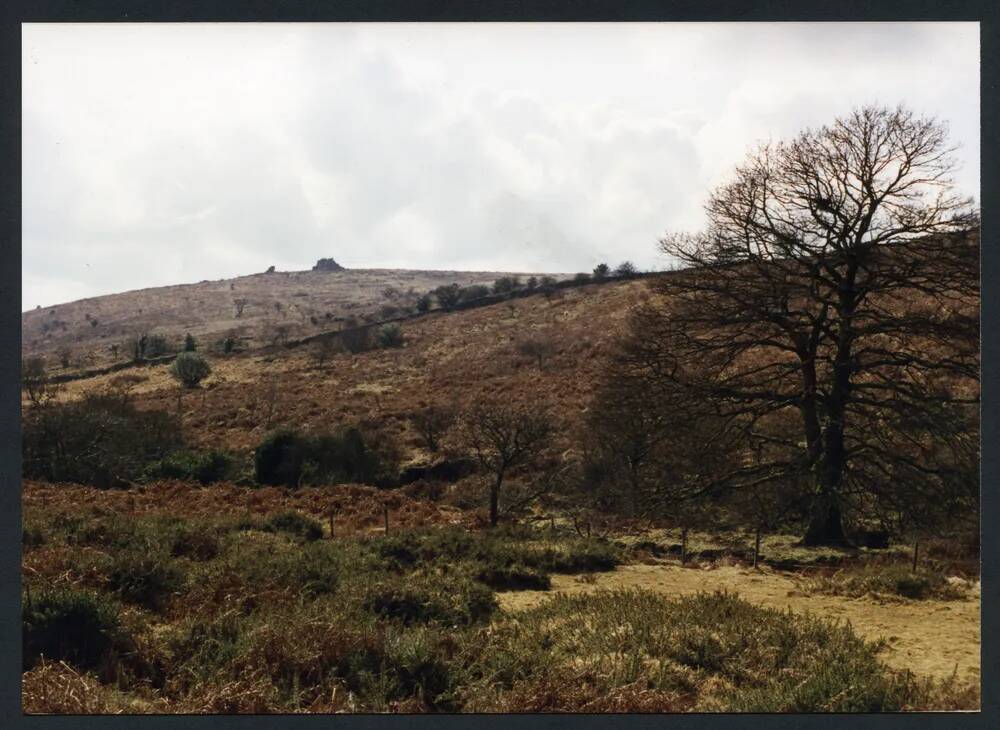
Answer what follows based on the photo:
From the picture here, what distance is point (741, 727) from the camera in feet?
16.5

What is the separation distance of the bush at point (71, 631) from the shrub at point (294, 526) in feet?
22.8

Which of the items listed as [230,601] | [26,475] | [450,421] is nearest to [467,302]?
[450,421]

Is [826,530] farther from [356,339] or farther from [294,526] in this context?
[356,339]

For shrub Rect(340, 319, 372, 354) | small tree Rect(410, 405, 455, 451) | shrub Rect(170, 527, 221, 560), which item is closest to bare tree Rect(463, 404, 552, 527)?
small tree Rect(410, 405, 455, 451)

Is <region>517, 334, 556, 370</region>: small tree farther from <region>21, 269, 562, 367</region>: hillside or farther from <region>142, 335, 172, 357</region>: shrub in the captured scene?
<region>142, 335, 172, 357</region>: shrub

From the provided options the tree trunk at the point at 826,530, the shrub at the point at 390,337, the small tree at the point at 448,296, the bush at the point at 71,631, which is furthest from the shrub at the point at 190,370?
the tree trunk at the point at 826,530

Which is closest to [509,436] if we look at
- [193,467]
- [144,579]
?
[144,579]

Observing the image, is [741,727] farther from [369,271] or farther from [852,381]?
[369,271]

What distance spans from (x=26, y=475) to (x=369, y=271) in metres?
83.4

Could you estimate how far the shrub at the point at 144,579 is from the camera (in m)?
7.56

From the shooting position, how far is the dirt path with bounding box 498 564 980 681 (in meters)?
6.39

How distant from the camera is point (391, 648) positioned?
5840 mm

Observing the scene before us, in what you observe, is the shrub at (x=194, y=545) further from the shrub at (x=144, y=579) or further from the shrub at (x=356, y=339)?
the shrub at (x=356, y=339)

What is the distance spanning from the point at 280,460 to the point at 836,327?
1809cm
